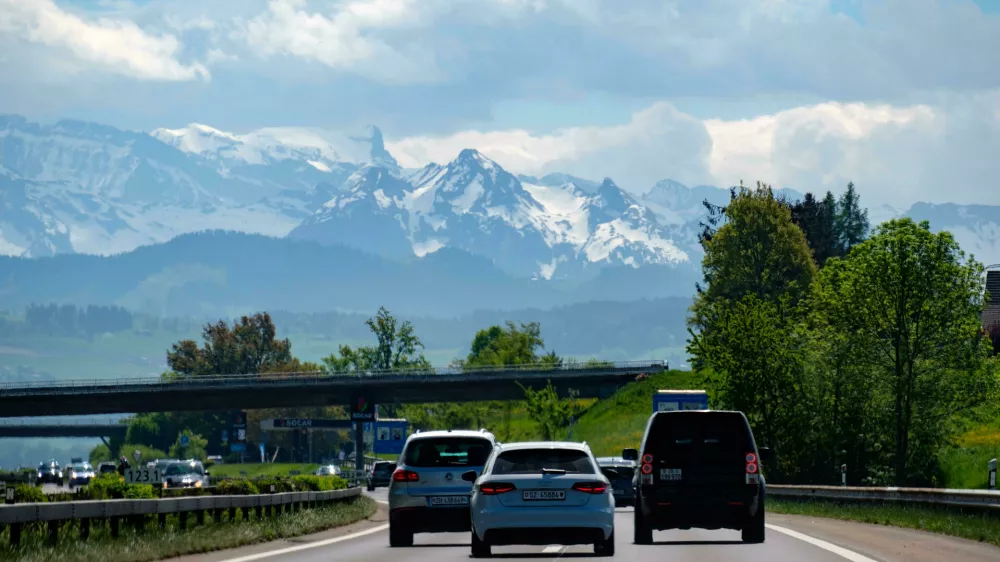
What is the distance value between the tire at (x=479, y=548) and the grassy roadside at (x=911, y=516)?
8.47m

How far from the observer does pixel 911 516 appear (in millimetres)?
32625

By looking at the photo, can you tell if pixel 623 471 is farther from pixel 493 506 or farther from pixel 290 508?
pixel 493 506

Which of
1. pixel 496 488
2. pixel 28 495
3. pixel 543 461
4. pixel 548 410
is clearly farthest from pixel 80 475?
pixel 496 488

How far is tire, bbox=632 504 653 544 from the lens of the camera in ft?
80.7

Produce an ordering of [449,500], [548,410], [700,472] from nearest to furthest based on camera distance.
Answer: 1. [700,472]
2. [449,500]
3. [548,410]

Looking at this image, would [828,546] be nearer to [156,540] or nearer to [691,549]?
[691,549]

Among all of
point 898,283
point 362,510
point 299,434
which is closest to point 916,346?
point 898,283

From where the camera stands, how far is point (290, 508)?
1254 inches

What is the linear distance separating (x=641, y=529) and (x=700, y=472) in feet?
5.06

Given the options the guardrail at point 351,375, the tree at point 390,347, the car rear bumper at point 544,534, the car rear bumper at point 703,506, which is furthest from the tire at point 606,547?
the tree at point 390,347

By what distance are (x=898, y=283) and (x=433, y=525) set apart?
1877 inches

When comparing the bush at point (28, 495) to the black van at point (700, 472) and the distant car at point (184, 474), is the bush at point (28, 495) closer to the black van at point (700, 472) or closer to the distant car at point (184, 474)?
the black van at point (700, 472)

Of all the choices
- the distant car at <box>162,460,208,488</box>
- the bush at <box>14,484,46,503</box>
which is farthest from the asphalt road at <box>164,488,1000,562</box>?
the distant car at <box>162,460,208,488</box>

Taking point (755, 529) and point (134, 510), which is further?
point (755, 529)
